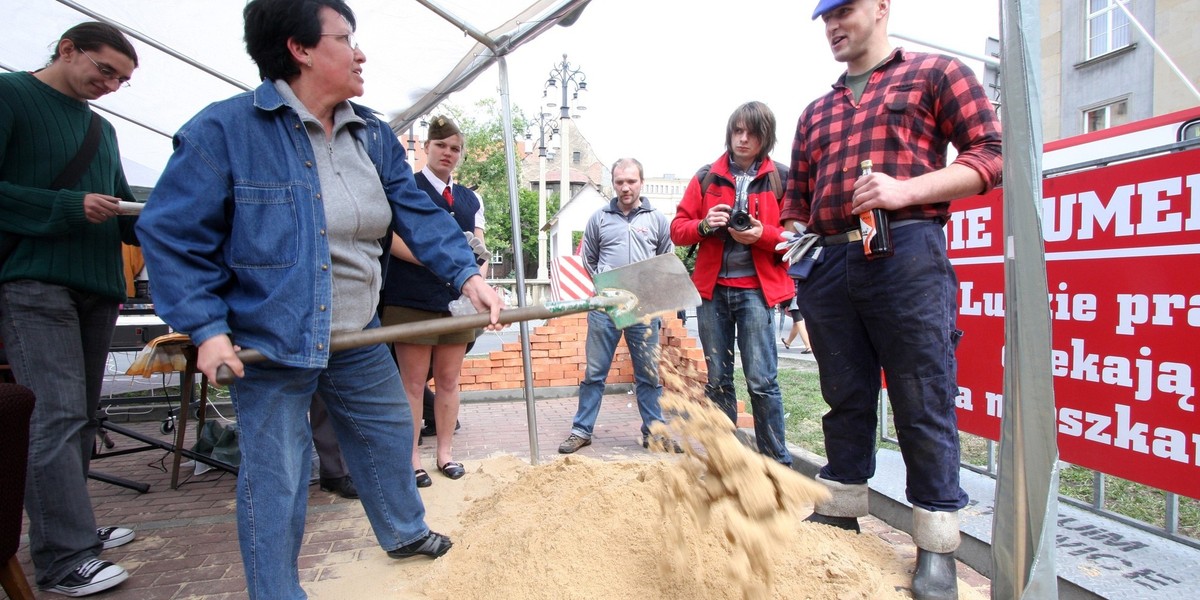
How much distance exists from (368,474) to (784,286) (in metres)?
2.29

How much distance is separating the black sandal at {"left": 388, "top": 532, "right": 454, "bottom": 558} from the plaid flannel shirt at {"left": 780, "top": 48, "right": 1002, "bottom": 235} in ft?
6.40

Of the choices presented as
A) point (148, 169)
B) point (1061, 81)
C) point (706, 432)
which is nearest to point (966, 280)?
point (706, 432)

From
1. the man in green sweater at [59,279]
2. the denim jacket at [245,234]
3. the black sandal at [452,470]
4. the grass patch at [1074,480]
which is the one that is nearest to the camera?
the denim jacket at [245,234]

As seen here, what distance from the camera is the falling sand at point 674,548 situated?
73.9 inches

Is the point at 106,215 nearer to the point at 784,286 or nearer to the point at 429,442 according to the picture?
the point at 429,442

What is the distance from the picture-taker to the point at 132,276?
16.7 ft

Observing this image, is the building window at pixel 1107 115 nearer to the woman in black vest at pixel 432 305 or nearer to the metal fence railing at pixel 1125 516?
the metal fence railing at pixel 1125 516

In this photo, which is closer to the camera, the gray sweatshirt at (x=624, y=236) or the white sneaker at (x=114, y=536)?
the white sneaker at (x=114, y=536)

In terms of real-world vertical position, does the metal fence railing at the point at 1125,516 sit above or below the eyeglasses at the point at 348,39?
below

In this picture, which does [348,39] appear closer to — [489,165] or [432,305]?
[432,305]

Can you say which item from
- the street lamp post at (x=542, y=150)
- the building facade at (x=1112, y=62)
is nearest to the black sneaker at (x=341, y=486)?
the building facade at (x=1112, y=62)

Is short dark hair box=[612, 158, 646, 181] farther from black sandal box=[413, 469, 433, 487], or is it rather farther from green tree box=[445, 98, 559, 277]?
green tree box=[445, 98, 559, 277]

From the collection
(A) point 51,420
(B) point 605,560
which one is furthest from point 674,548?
(A) point 51,420

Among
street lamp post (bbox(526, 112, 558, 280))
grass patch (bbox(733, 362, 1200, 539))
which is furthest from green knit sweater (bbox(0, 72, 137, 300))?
street lamp post (bbox(526, 112, 558, 280))
